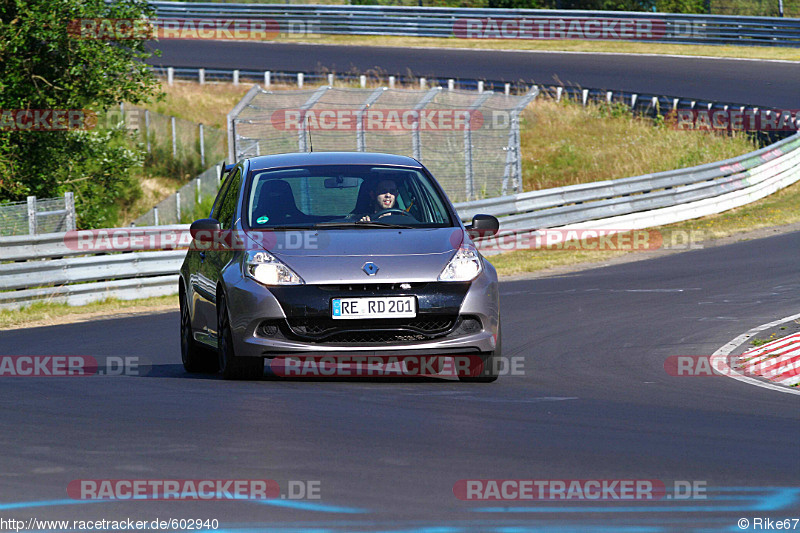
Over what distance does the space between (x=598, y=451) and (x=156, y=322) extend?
8835 mm

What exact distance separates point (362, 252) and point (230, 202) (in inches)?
66.1

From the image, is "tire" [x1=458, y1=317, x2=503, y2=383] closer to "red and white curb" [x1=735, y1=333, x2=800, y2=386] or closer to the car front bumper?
the car front bumper

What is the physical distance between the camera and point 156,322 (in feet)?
45.2

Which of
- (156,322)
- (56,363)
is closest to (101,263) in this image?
(156,322)

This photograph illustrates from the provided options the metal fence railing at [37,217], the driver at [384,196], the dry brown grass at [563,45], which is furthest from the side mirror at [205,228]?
the dry brown grass at [563,45]

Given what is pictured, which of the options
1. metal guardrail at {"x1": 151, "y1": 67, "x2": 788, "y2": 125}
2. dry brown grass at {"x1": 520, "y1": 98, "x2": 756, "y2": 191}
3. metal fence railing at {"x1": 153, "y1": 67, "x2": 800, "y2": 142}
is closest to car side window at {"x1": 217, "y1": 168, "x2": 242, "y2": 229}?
dry brown grass at {"x1": 520, "y1": 98, "x2": 756, "y2": 191}

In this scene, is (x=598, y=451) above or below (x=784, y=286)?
above

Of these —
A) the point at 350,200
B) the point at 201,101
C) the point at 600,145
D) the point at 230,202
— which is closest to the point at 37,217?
the point at 230,202

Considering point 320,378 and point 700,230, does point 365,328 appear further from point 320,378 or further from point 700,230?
point 700,230

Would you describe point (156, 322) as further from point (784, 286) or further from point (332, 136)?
point (332, 136)

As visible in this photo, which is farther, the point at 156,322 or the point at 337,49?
the point at 337,49

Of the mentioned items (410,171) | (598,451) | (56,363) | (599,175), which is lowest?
(599,175)

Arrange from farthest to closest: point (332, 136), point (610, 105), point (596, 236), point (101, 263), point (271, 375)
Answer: point (610, 105), point (332, 136), point (596, 236), point (101, 263), point (271, 375)

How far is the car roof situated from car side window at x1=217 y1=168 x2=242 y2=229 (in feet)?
0.62
